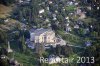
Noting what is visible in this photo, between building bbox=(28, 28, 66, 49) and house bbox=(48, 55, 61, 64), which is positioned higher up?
building bbox=(28, 28, 66, 49)

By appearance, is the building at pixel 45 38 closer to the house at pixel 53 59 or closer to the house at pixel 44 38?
the house at pixel 44 38

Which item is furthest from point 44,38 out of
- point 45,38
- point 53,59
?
point 53,59

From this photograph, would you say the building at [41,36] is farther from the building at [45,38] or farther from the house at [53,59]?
the house at [53,59]

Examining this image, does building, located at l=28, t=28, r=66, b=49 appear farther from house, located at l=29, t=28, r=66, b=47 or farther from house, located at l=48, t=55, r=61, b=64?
house, located at l=48, t=55, r=61, b=64

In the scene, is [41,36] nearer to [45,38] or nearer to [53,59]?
[45,38]

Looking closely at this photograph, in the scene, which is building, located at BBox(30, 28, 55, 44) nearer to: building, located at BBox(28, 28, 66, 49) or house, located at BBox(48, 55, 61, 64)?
building, located at BBox(28, 28, 66, 49)

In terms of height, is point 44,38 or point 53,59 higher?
point 44,38

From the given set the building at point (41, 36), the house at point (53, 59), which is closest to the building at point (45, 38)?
the building at point (41, 36)

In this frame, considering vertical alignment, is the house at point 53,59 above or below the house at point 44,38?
below

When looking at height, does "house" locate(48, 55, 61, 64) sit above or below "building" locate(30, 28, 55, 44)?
below

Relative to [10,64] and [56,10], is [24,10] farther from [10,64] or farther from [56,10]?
[10,64]

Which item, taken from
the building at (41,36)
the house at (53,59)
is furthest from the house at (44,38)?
the house at (53,59)

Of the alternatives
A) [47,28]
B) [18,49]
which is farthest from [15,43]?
[47,28]

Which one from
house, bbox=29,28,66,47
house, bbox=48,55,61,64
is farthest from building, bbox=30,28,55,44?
house, bbox=48,55,61,64
